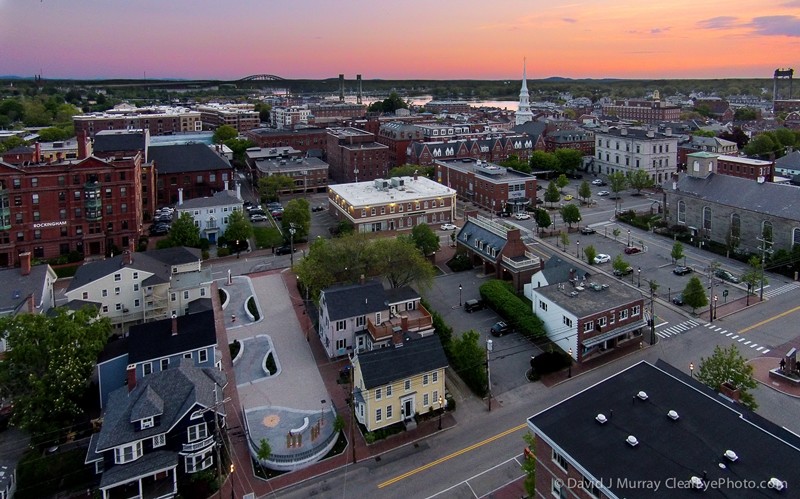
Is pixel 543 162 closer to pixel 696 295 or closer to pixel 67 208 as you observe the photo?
pixel 696 295

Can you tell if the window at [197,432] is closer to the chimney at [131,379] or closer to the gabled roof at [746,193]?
the chimney at [131,379]

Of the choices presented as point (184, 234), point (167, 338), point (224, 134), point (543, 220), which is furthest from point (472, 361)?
point (224, 134)

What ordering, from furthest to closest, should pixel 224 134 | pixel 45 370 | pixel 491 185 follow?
1. pixel 224 134
2. pixel 491 185
3. pixel 45 370

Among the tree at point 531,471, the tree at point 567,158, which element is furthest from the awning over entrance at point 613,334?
the tree at point 567,158

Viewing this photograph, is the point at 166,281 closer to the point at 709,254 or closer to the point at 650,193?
the point at 709,254

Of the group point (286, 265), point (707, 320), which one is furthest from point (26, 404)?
point (707, 320)

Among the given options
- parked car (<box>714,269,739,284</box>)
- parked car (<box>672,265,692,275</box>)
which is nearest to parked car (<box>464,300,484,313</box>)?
parked car (<box>672,265,692,275</box>)
